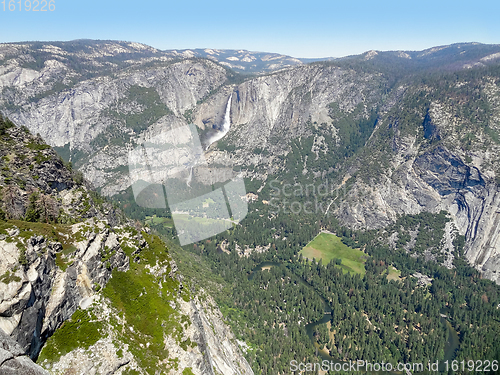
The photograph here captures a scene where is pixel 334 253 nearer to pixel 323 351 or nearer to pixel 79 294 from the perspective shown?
pixel 323 351

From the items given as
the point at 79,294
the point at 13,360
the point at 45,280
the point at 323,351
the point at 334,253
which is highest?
the point at 13,360

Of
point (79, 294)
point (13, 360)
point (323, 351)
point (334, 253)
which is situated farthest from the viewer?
point (334, 253)

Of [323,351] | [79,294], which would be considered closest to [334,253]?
[323,351]

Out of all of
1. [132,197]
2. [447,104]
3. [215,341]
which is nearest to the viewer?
[215,341]

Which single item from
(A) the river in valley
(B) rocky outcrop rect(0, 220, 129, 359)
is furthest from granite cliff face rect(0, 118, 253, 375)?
(A) the river in valley

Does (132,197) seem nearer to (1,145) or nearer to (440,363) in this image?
(1,145)

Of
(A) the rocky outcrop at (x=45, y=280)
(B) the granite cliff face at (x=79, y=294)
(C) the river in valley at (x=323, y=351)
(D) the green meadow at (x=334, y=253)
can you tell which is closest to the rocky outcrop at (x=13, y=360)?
(B) the granite cliff face at (x=79, y=294)

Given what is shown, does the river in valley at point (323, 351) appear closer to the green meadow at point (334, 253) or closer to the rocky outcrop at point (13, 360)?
the green meadow at point (334, 253)

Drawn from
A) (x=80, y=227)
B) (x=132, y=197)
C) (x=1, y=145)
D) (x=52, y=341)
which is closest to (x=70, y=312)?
(x=52, y=341)
